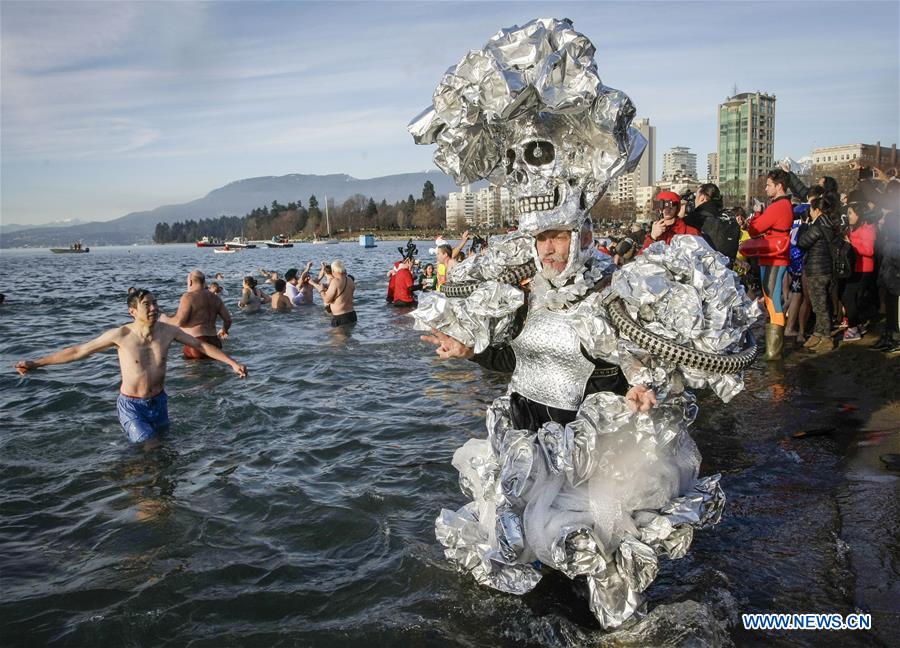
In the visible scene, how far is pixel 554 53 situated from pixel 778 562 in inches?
134

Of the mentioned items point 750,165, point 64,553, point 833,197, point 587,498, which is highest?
point 750,165

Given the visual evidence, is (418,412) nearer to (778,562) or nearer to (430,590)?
(430,590)

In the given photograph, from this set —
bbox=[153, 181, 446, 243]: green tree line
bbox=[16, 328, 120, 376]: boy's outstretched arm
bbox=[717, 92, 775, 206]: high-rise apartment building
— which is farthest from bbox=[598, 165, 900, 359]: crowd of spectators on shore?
bbox=[153, 181, 446, 243]: green tree line

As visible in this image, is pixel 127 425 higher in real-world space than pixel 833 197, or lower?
lower

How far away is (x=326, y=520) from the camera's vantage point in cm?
561

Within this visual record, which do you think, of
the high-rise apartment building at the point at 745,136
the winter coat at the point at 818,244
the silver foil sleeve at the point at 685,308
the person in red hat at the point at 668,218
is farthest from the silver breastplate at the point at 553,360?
the high-rise apartment building at the point at 745,136

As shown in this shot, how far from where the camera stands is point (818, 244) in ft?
29.9

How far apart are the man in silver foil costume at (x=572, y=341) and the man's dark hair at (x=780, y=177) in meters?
5.26

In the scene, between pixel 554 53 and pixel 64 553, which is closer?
pixel 554 53

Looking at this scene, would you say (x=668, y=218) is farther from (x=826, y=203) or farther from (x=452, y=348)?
(x=452, y=348)

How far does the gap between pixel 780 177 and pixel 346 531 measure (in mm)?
6591

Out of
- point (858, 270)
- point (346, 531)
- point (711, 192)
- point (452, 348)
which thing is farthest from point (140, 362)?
point (858, 270)

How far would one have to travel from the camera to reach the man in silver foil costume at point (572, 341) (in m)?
3.27

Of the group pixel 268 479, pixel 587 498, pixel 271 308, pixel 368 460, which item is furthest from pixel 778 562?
pixel 271 308
